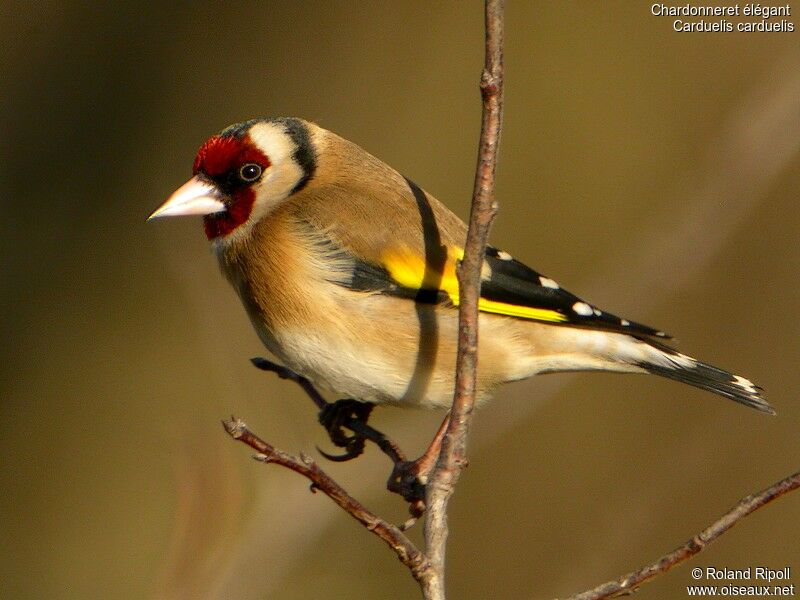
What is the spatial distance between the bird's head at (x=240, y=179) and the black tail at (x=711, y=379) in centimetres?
158

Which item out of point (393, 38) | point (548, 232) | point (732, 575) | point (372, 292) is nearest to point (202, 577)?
point (372, 292)

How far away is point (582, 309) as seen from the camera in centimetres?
375

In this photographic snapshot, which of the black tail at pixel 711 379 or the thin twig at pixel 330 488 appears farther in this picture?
the black tail at pixel 711 379

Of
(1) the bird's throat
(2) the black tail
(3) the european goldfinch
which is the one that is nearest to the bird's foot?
(3) the european goldfinch

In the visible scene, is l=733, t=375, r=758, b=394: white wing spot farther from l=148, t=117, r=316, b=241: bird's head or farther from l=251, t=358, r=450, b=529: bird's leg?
l=148, t=117, r=316, b=241: bird's head

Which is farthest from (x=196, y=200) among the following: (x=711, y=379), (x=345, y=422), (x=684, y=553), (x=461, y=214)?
(x=461, y=214)

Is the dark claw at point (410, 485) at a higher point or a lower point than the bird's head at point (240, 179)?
lower

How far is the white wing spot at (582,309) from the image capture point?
12.3 ft

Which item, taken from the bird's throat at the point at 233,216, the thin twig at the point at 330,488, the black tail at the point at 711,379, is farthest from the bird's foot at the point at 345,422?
the thin twig at the point at 330,488

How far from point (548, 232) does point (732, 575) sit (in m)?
2.89

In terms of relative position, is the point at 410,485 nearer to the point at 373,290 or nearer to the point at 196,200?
the point at 373,290

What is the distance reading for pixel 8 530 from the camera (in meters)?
7.05

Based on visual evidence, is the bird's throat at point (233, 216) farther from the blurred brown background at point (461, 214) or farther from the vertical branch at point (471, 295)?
the vertical branch at point (471, 295)

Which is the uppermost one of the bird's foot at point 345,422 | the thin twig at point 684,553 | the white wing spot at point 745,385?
the white wing spot at point 745,385
